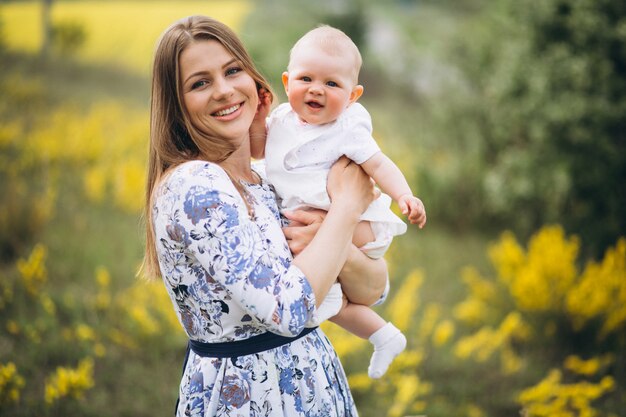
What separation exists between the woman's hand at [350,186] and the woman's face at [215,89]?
0.32 m

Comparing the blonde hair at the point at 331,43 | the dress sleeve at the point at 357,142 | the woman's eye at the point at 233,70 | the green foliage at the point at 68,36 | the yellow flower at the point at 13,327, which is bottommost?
the yellow flower at the point at 13,327

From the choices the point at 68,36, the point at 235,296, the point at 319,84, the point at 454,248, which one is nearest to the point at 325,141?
the point at 319,84

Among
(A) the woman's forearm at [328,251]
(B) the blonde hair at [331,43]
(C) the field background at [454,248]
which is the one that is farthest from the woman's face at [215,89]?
(C) the field background at [454,248]

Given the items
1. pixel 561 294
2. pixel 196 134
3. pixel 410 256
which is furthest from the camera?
pixel 410 256

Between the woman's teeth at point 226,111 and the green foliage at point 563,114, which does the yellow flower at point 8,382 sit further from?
the green foliage at point 563,114

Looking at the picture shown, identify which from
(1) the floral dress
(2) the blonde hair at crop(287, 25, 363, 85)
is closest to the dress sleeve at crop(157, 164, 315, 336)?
(1) the floral dress

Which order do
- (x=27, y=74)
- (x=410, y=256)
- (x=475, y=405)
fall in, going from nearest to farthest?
(x=475, y=405)
(x=410, y=256)
(x=27, y=74)

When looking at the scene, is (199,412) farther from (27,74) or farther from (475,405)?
(27,74)

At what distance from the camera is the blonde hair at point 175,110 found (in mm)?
1609

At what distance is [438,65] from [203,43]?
6045 millimetres

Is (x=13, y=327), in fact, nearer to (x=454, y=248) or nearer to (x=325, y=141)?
(x=325, y=141)

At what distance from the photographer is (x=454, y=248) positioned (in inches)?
239

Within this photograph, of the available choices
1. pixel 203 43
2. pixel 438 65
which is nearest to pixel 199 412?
pixel 203 43

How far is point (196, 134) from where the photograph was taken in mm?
1647
